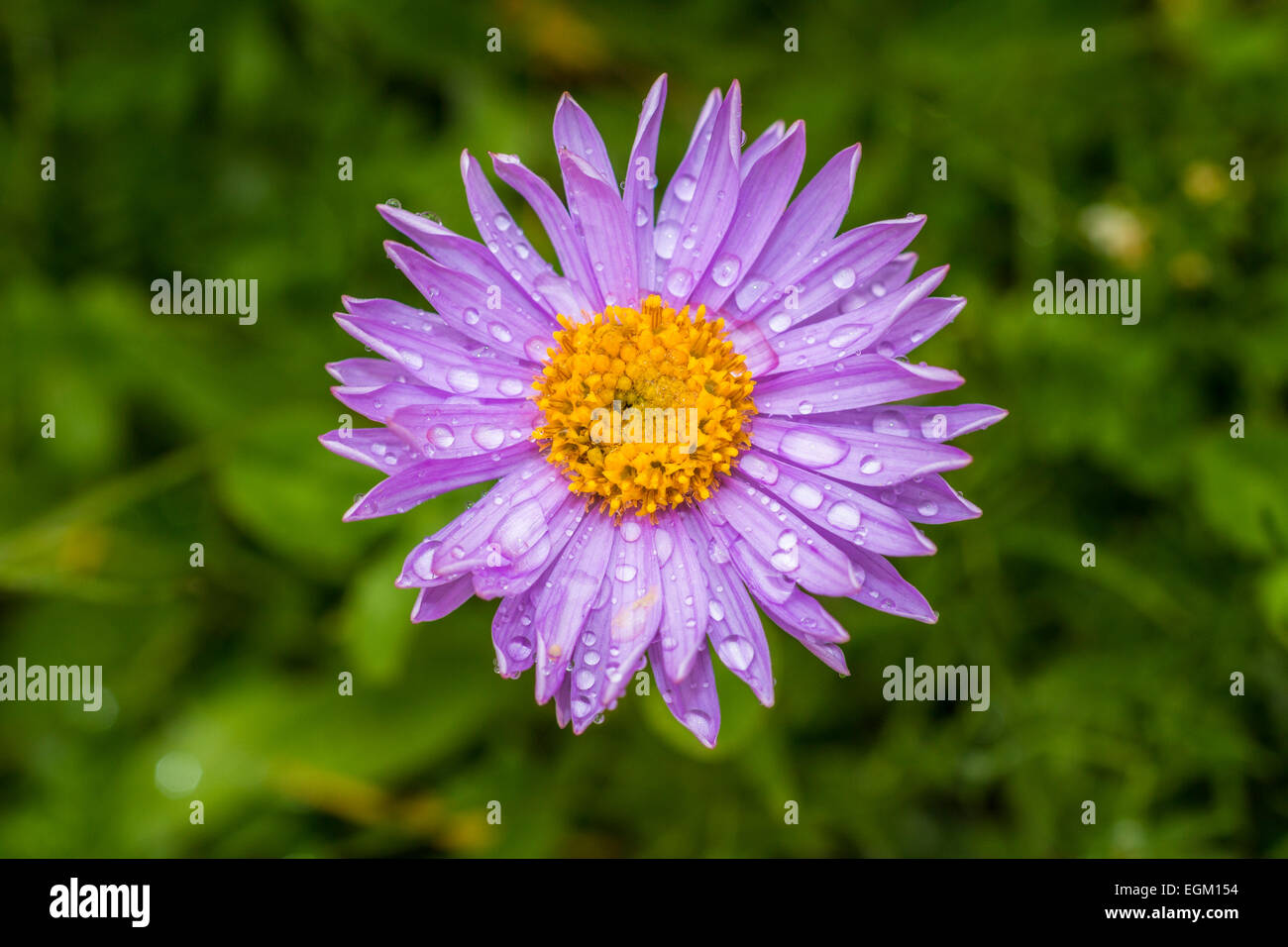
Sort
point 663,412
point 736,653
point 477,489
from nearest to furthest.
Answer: point 736,653
point 663,412
point 477,489

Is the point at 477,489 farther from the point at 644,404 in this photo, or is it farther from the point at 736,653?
the point at 736,653

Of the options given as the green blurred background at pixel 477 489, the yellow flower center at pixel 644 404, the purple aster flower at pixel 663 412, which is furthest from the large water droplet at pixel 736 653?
the green blurred background at pixel 477 489

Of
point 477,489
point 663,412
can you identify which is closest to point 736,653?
point 663,412

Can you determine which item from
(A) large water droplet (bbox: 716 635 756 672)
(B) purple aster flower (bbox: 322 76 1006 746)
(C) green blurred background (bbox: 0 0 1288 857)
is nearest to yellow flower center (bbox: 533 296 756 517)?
(B) purple aster flower (bbox: 322 76 1006 746)

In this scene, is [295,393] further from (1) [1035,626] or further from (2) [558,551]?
(1) [1035,626]

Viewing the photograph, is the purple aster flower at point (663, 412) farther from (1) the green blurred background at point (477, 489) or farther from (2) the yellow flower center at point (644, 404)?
(1) the green blurred background at point (477, 489)
